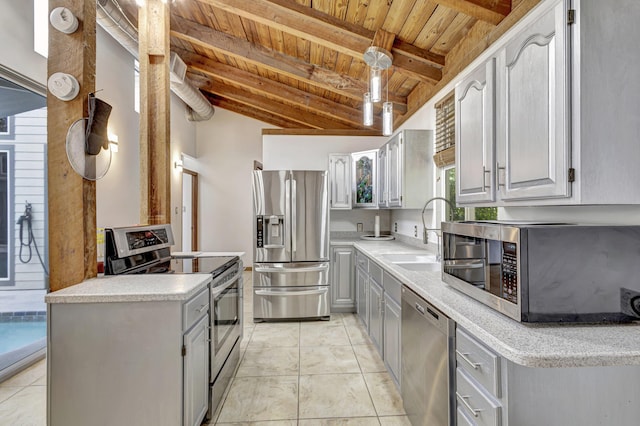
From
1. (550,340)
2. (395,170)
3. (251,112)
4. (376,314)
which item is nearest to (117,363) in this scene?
(550,340)

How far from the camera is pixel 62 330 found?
151cm

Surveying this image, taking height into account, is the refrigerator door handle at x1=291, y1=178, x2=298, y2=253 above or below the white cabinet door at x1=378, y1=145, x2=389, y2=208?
below

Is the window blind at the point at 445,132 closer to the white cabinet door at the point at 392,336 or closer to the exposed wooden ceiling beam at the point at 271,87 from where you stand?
the white cabinet door at the point at 392,336

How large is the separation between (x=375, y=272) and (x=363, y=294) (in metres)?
0.63

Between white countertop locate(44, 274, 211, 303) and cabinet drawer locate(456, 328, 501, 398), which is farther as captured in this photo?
white countertop locate(44, 274, 211, 303)

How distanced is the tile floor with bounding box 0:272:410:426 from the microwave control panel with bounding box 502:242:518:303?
4.31 feet

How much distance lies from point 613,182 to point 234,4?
3148 mm

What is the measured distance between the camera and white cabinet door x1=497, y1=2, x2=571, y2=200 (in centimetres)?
108

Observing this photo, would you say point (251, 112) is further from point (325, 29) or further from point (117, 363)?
point (117, 363)

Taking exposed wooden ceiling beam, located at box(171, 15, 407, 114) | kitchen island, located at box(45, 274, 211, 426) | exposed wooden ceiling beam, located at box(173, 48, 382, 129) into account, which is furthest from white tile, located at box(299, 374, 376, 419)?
exposed wooden ceiling beam, located at box(173, 48, 382, 129)

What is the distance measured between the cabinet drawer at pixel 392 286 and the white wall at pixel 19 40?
3.32 m

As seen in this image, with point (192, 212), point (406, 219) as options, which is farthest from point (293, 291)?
point (192, 212)

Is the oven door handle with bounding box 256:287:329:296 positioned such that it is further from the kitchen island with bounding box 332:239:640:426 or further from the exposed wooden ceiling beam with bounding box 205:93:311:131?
the exposed wooden ceiling beam with bounding box 205:93:311:131

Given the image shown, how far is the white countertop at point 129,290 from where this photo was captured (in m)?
1.50
